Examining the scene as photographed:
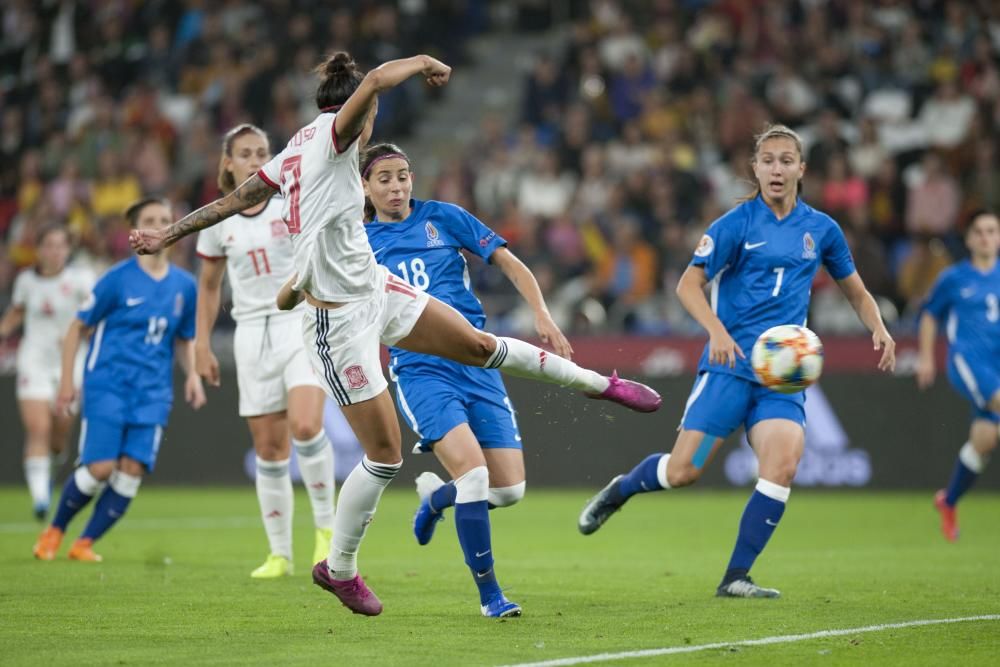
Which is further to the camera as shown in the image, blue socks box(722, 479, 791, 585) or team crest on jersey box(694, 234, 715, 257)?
team crest on jersey box(694, 234, 715, 257)

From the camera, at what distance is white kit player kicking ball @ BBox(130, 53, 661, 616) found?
6.99 m

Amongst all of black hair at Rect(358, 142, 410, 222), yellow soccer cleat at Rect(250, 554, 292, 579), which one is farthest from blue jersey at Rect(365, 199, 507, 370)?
yellow soccer cleat at Rect(250, 554, 292, 579)

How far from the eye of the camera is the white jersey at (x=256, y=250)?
1001cm

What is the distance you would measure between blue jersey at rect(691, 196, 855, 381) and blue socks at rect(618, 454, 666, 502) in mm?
655

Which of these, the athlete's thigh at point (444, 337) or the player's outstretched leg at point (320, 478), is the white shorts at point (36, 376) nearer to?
the player's outstretched leg at point (320, 478)

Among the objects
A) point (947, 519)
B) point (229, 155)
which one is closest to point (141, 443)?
point (229, 155)

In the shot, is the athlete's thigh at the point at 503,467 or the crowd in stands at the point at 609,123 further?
the crowd in stands at the point at 609,123

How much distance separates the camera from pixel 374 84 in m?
6.55

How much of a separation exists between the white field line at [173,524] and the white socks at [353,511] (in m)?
6.58

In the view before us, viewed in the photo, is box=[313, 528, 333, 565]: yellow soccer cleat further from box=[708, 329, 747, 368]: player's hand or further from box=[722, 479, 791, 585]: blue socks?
box=[708, 329, 747, 368]: player's hand

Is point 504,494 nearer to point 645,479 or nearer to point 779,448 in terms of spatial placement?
point 645,479

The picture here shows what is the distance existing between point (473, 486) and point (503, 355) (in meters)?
0.70

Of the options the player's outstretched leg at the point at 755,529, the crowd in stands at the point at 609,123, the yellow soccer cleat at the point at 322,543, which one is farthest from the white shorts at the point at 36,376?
the player's outstretched leg at the point at 755,529

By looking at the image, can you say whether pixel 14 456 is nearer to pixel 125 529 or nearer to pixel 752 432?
pixel 125 529
